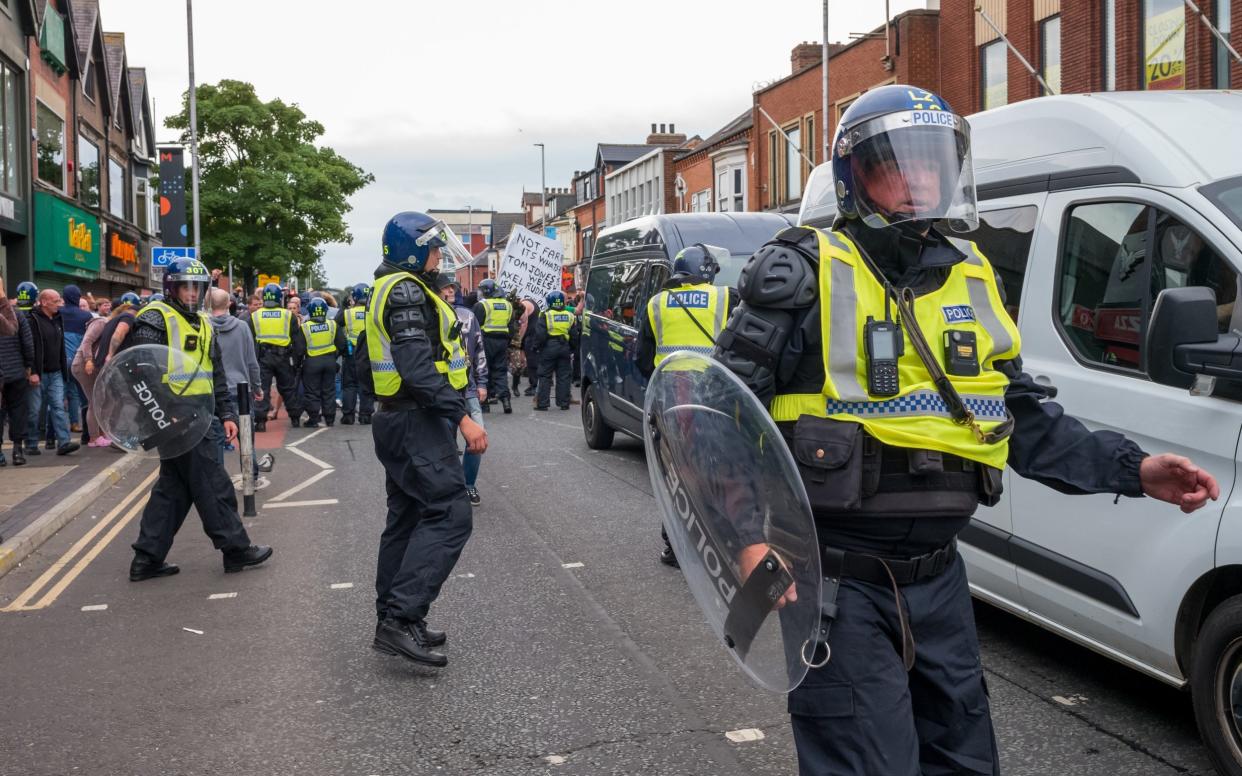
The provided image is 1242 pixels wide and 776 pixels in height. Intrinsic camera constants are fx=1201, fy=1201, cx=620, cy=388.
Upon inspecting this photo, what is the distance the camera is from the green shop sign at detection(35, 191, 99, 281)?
919 inches

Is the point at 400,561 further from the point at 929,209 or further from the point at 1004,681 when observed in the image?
the point at 929,209

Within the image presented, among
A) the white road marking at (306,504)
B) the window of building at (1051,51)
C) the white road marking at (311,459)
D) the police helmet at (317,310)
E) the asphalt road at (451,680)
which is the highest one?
the window of building at (1051,51)

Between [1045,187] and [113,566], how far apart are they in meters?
6.04

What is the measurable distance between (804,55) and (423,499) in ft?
112

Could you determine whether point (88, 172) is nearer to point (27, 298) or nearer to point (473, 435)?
point (27, 298)

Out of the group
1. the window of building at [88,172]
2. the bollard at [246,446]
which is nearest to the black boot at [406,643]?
the bollard at [246,446]

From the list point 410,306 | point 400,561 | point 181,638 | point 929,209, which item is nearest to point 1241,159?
point 929,209

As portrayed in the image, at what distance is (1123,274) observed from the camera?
14.0 feet

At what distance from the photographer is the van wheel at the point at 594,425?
12.5 m

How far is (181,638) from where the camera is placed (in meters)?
5.89

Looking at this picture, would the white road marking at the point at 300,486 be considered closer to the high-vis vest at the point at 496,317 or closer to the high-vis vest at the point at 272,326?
the high-vis vest at the point at 272,326

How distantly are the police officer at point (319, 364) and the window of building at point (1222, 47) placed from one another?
45.4 feet

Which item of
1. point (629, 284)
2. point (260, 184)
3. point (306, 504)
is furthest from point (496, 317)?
point (260, 184)

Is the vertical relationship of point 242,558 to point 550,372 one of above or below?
below
